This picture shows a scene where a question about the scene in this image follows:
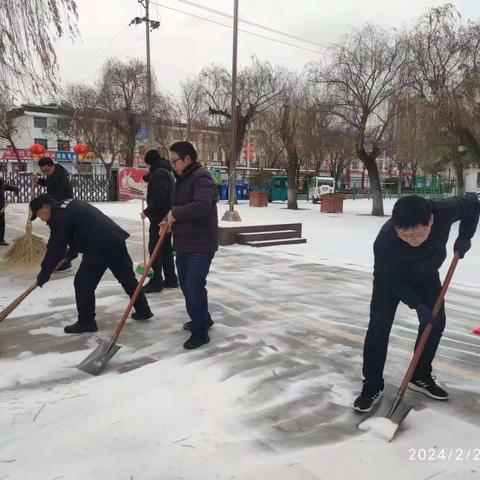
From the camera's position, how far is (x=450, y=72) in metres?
15.4

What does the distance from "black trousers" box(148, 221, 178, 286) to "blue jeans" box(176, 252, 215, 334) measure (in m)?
1.52

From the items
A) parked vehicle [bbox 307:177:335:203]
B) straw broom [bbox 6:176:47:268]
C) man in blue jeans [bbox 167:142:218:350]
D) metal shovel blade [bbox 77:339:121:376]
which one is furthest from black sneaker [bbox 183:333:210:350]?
parked vehicle [bbox 307:177:335:203]

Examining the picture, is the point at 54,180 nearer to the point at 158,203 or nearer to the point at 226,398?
the point at 158,203

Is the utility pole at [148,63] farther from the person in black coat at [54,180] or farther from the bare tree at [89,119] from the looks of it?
the person in black coat at [54,180]

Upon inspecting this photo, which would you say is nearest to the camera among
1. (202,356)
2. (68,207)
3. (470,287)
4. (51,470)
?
(51,470)

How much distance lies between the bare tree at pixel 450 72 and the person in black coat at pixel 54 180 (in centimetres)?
1295

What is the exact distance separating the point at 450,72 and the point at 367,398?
1545 cm

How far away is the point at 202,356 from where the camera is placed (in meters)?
3.62

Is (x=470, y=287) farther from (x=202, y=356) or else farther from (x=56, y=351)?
(x=56, y=351)

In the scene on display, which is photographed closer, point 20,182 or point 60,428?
point 60,428

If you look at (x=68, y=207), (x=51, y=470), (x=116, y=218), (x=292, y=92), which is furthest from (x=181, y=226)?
(x=292, y=92)

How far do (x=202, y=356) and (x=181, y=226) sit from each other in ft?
3.38

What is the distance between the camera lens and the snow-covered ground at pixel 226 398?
7.50ft

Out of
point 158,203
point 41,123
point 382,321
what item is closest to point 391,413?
point 382,321
